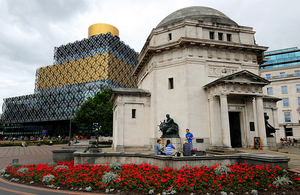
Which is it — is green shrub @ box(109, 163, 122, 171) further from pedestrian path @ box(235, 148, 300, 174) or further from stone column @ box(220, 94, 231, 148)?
stone column @ box(220, 94, 231, 148)

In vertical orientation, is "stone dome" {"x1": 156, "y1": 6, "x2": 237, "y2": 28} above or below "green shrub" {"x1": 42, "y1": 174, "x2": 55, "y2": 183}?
above

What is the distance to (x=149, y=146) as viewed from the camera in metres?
22.0

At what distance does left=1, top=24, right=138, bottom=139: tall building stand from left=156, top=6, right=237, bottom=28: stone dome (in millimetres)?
52842

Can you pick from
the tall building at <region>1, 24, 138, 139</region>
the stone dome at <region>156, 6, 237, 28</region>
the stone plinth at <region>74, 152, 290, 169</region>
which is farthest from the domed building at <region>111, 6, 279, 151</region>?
the tall building at <region>1, 24, 138, 139</region>

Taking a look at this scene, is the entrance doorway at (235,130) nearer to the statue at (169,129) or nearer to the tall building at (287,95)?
the statue at (169,129)

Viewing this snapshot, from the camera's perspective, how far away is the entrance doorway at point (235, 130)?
68.3 ft

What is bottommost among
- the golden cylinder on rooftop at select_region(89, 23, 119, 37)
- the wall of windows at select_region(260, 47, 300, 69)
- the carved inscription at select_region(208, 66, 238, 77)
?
the carved inscription at select_region(208, 66, 238, 77)

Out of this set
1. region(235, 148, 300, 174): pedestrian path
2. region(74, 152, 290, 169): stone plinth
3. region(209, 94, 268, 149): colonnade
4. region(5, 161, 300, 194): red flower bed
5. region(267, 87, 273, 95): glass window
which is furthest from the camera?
region(267, 87, 273, 95): glass window

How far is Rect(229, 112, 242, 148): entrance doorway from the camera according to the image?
819 inches

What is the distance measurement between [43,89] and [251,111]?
3750 inches

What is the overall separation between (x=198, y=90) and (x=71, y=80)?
76.6 meters

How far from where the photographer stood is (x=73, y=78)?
86812 mm

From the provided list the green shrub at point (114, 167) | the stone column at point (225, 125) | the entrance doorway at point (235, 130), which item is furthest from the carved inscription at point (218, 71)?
the green shrub at point (114, 167)

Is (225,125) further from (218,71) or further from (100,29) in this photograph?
(100,29)
